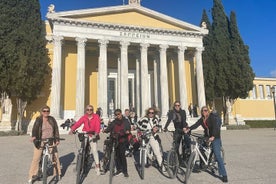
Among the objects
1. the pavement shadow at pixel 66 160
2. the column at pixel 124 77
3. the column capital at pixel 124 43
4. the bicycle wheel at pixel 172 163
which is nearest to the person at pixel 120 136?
the bicycle wheel at pixel 172 163

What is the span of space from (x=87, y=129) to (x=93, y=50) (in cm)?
1907

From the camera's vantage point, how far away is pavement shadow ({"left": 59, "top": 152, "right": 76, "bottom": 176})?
6554mm

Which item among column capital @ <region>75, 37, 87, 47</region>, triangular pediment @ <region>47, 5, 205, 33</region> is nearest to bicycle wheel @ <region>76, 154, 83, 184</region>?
column capital @ <region>75, 37, 87, 47</region>

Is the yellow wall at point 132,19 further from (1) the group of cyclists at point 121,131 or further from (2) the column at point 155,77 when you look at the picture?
(1) the group of cyclists at point 121,131

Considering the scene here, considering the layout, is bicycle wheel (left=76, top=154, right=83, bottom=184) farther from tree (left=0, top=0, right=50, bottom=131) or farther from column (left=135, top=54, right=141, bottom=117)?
column (left=135, top=54, right=141, bottom=117)

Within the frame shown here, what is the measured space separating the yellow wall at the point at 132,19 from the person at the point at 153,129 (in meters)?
17.0

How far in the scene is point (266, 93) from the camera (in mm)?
38688

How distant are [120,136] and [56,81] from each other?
14811mm

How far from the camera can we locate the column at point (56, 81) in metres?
18.4

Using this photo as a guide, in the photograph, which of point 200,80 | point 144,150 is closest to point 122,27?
point 200,80

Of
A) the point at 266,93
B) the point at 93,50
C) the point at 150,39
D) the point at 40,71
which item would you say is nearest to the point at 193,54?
the point at 150,39

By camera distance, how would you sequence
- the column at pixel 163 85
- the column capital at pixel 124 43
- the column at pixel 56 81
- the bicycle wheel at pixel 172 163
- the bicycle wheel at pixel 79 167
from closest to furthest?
the bicycle wheel at pixel 79 167 → the bicycle wheel at pixel 172 163 → the column at pixel 56 81 → the column capital at pixel 124 43 → the column at pixel 163 85

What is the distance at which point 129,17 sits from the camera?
73.2 ft

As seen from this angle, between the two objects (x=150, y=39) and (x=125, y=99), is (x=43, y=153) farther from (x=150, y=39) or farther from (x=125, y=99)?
(x=150, y=39)
